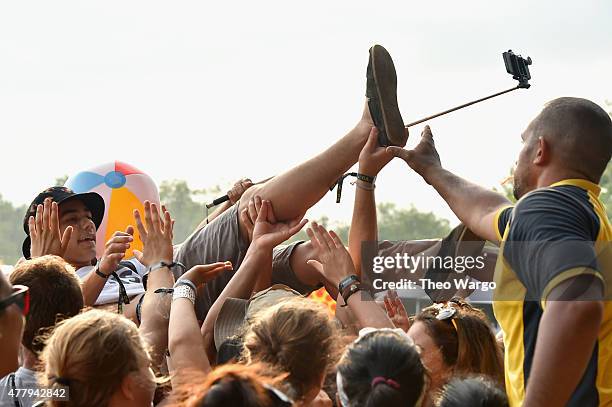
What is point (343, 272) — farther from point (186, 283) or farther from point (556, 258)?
point (556, 258)

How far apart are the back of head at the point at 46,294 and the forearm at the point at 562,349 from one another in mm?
1492

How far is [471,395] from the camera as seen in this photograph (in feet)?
8.01

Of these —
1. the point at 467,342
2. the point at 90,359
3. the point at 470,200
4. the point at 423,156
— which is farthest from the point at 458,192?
the point at 90,359

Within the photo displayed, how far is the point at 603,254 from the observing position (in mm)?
2705

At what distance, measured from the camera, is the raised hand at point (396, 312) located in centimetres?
384

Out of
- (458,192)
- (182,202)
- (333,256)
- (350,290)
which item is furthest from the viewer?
(182,202)

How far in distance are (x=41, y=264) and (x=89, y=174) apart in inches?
118

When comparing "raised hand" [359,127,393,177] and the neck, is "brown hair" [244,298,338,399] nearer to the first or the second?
the neck

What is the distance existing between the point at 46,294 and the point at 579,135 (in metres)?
1.74

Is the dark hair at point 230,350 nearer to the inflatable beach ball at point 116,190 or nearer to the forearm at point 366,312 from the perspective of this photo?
the forearm at point 366,312

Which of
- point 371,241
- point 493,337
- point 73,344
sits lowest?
point 493,337

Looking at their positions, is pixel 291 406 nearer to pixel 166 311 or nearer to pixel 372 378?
pixel 372 378

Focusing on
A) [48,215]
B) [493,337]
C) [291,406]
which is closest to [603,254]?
[493,337]

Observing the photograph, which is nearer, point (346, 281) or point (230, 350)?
point (230, 350)
